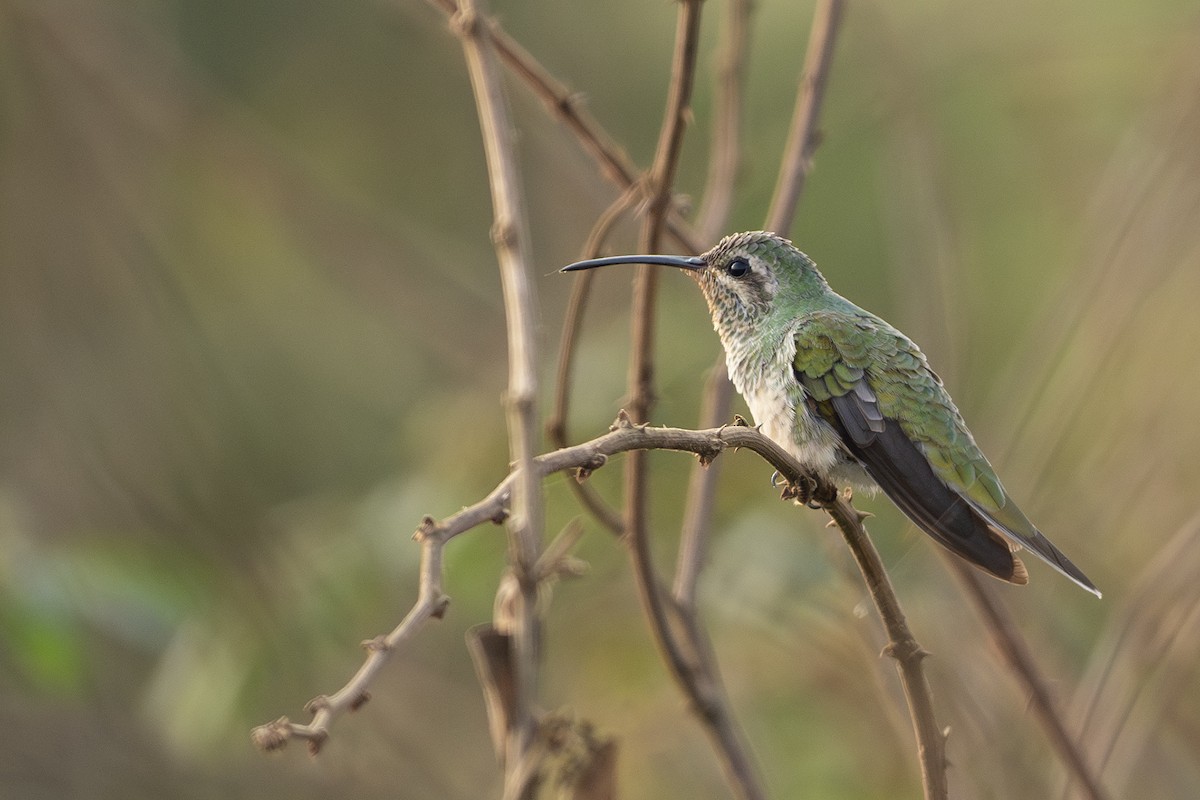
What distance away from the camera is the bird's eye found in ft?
11.9

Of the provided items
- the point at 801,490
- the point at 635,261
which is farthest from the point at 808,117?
the point at 801,490

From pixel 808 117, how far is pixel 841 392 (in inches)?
28.4

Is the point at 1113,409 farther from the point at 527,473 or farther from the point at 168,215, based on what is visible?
the point at 168,215

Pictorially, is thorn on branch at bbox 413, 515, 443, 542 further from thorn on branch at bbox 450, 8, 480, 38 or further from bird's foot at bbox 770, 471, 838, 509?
thorn on branch at bbox 450, 8, 480, 38

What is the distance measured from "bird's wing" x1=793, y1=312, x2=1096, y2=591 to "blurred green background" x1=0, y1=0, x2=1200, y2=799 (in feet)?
1.64

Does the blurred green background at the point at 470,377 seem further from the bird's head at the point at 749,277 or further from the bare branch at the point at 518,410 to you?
the bare branch at the point at 518,410

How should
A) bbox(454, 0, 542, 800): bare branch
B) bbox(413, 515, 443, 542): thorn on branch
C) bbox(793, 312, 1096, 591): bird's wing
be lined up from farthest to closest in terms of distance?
bbox(793, 312, 1096, 591): bird's wing, bbox(454, 0, 542, 800): bare branch, bbox(413, 515, 443, 542): thorn on branch

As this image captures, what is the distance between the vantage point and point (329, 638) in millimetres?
4340

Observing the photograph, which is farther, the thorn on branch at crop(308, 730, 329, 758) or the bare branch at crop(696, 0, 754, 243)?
the bare branch at crop(696, 0, 754, 243)

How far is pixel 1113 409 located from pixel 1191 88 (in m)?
1.58

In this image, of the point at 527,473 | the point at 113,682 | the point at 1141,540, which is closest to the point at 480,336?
the point at 113,682

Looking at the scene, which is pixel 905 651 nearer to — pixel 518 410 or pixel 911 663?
pixel 911 663

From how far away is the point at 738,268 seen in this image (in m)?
3.63

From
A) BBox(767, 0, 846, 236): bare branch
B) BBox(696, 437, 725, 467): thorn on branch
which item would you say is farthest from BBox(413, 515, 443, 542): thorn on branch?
BBox(767, 0, 846, 236): bare branch
